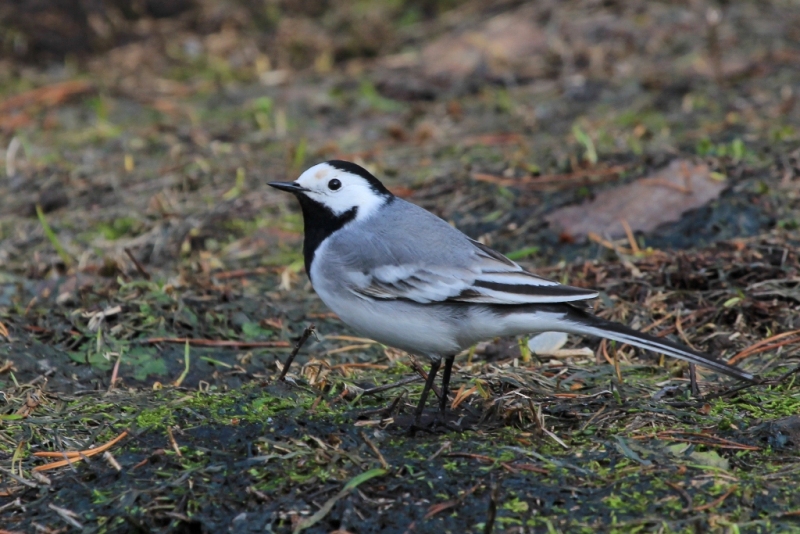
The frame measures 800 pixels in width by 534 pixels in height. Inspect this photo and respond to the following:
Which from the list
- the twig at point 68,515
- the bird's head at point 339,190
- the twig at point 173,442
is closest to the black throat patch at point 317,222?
the bird's head at point 339,190

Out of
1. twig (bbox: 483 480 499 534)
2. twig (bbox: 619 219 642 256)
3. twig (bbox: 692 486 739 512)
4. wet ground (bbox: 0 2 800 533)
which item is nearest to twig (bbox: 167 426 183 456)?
wet ground (bbox: 0 2 800 533)

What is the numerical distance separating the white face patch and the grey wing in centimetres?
50

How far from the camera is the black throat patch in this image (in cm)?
474

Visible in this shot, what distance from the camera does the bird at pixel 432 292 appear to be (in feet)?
13.7

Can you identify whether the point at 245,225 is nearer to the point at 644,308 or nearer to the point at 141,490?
the point at 644,308

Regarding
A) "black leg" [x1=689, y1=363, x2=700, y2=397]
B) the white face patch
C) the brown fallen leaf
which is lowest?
"black leg" [x1=689, y1=363, x2=700, y2=397]

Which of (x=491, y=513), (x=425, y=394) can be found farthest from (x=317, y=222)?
(x=491, y=513)

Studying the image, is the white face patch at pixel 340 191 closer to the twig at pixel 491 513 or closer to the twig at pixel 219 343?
the twig at pixel 219 343

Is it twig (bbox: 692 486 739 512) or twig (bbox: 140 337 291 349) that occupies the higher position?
twig (bbox: 140 337 291 349)

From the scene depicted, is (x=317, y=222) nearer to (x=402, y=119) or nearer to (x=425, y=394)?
(x=425, y=394)

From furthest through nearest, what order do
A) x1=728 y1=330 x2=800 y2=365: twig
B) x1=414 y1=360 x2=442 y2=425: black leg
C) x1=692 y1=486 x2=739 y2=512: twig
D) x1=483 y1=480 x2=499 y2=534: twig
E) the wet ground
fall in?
x1=728 y1=330 x2=800 y2=365: twig < x1=414 y1=360 x2=442 y2=425: black leg < the wet ground < x1=692 y1=486 x2=739 y2=512: twig < x1=483 y1=480 x2=499 y2=534: twig

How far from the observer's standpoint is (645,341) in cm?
390

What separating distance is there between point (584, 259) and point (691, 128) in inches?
96.4

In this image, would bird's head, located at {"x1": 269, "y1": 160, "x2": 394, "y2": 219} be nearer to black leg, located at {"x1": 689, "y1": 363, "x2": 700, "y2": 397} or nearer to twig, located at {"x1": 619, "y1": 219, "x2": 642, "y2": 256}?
black leg, located at {"x1": 689, "y1": 363, "x2": 700, "y2": 397}
